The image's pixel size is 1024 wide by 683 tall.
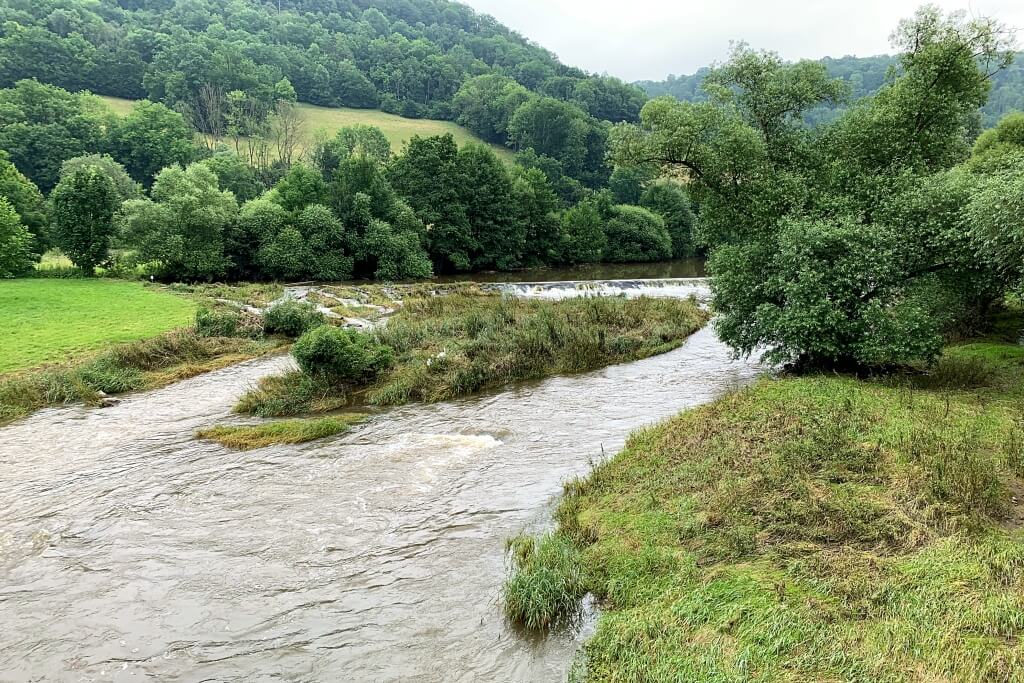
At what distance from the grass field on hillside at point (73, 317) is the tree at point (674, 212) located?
6226 cm

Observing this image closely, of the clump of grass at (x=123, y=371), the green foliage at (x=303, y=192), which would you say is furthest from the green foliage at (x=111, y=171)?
the clump of grass at (x=123, y=371)

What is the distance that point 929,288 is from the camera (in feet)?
56.5

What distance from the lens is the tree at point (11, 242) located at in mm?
36062

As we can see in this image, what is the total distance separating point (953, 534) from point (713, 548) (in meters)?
2.88

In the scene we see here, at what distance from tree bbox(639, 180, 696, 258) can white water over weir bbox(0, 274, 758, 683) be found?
217 ft

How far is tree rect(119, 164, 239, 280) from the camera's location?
1730 inches

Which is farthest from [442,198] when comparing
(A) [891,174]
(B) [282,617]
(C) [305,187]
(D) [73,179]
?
(B) [282,617]

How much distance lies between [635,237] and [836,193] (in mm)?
55736

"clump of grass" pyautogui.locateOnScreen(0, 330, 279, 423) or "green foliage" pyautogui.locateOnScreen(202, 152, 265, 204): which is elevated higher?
"green foliage" pyautogui.locateOnScreen(202, 152, 265, 204)

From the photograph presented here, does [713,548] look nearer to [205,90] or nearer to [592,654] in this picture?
[592,654]

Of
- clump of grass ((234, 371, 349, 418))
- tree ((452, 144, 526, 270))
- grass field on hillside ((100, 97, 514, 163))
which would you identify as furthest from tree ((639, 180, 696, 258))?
clump of grass ((234, 371, 349, 418))

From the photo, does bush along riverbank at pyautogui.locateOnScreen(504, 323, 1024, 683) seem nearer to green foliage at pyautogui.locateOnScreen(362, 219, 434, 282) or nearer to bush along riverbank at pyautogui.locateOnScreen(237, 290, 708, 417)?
bush along riverbank at pyautogui.locateOnScreen(237, 290, 708, 417)

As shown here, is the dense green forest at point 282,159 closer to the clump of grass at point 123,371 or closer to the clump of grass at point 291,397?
the clump of grass at point 291,397

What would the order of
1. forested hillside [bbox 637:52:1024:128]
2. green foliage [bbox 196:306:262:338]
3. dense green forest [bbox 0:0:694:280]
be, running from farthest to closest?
forested hillside [bbox 637:52:1024:128], dense green forest [bbox 0:0:694:280], green foliage [bbox 196:306:262:338]
